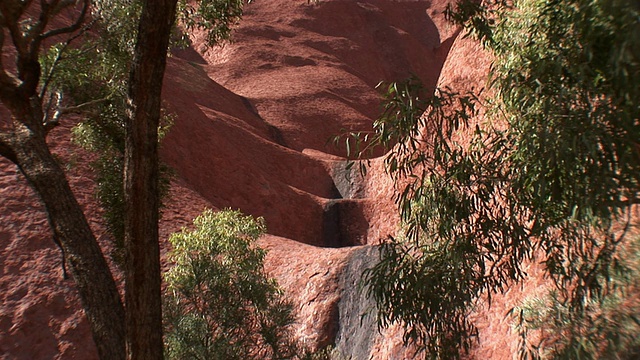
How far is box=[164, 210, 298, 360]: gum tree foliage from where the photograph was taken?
442 inches

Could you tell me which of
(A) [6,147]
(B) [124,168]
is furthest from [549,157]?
(A) [6,147]

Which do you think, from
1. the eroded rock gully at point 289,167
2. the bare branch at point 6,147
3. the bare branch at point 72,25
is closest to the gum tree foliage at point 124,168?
the bare branch at point 6,147

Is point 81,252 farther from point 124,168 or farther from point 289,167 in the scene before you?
point 289,167

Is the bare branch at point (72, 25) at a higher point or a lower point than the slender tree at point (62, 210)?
higher

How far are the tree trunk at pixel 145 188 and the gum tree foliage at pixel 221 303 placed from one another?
4.44 metres

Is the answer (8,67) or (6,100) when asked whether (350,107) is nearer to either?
(8,67)

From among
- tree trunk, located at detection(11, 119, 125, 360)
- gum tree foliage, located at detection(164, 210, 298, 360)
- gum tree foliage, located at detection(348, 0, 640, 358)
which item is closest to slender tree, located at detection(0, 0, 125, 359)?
tree trunk, located at detection(11, 119, 125, 360)

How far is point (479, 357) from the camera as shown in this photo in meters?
13.6

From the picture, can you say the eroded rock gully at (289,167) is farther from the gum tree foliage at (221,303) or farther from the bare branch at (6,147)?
the bare branch at (6,147)

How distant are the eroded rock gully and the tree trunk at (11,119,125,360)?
2948 mm

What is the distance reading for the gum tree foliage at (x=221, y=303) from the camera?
11227 mm

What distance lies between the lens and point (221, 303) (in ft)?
38.5

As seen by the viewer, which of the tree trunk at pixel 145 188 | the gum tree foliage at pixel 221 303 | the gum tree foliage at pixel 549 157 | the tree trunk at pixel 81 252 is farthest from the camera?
the gum tree foliage at pixel 221 303

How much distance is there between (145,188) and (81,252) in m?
1.05
